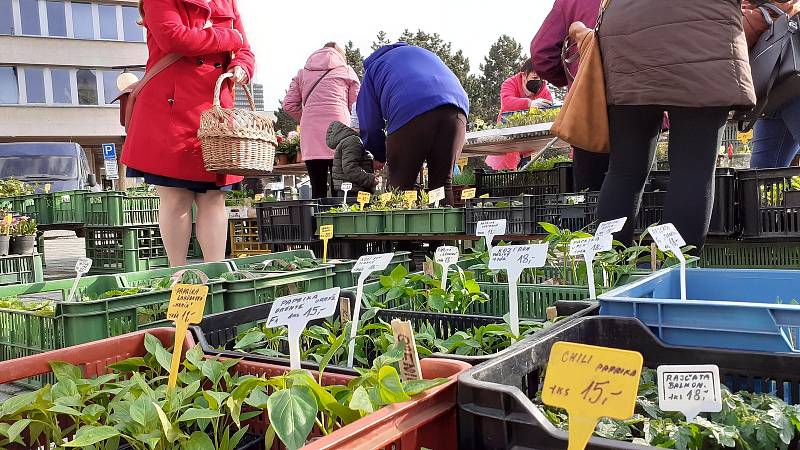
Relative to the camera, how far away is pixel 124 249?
491cm

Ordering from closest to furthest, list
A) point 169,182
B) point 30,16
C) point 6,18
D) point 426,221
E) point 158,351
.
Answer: point 158,351 → point 169,182 → point 426,221 → point 6,18 → point 30,16

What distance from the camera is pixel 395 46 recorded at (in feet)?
14.8

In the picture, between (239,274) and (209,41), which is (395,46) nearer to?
(209,41)

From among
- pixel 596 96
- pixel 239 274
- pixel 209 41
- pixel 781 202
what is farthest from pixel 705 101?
pixel 209 41

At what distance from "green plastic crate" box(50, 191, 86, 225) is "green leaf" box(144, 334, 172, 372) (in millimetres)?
4446

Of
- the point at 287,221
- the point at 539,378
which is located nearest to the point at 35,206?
the point at 287,221

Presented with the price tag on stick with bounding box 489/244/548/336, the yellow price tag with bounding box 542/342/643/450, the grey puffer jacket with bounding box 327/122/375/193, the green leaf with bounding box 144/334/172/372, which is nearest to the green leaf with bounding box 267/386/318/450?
the yellow price tag with bounding box 542/342/643/450

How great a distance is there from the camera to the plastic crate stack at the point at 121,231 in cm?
493

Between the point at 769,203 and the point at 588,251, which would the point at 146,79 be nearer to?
the point at 588,251

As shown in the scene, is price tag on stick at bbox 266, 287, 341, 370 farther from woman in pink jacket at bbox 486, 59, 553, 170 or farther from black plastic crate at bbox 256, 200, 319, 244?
woman in pink jacket at bbox 486, 59, 553, 170

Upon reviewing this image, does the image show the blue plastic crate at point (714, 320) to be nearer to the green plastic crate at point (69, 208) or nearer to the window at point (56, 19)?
the green plastic crate at point (69, 208)

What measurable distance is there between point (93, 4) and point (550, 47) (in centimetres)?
2205

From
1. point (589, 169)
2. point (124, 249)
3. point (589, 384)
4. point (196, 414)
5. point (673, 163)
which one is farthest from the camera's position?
point (124, 249)

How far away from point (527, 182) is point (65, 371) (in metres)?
3.64
